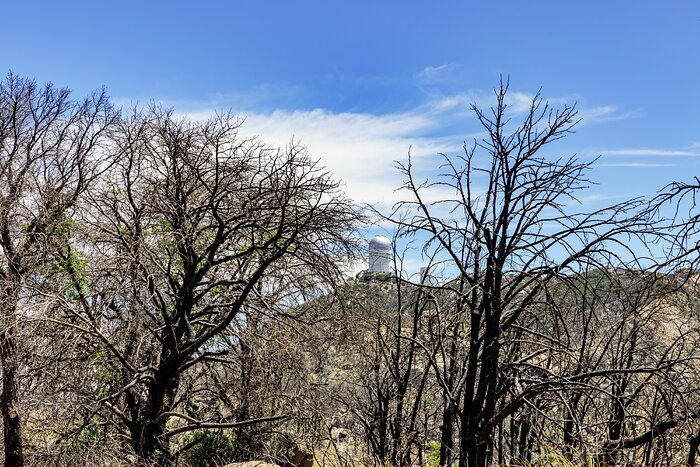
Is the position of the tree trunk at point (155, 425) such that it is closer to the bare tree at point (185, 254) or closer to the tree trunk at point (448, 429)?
the bare tree at point (185, 254)

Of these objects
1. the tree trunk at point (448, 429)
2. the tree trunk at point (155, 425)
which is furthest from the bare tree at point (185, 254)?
the tree trunk at point (448, 429)

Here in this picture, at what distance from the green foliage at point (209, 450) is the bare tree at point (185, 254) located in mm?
948

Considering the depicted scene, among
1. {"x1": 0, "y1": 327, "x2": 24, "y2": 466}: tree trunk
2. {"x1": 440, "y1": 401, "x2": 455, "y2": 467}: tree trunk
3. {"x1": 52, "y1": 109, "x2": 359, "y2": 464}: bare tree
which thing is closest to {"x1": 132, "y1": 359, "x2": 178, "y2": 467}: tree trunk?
{"x1": 52, "y1": 109, "x2": 359, "y2": 464}: bare tree

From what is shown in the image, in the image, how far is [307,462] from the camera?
15.6m

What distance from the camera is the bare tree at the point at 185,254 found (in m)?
11.4

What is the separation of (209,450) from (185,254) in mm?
5400

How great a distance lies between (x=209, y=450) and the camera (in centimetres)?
1493

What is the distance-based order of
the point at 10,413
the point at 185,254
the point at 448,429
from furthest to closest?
the point at 10,413 → the point at 185,254 → the point at 448,429

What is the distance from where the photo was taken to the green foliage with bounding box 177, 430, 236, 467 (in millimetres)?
14441

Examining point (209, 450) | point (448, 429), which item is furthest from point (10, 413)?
point (448, 429)

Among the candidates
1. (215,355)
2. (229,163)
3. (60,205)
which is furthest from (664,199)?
(60,205)

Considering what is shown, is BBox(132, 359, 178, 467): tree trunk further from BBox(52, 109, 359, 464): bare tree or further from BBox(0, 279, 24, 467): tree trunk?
BBox(0, 279, 24, 467): tree trunk

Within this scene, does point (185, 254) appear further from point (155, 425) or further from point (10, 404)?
point (10, 404)

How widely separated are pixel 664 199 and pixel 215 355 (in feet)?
35.7
